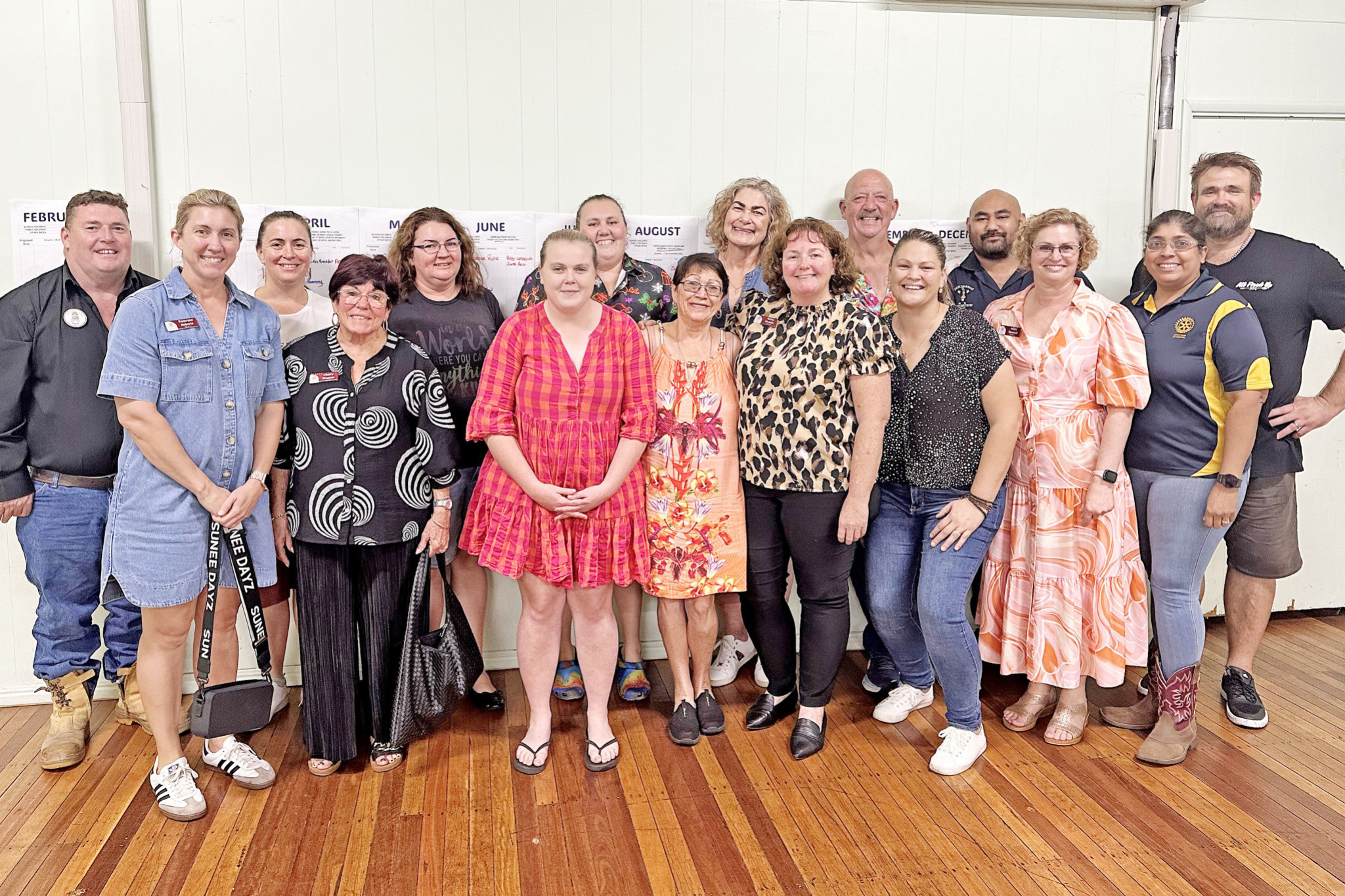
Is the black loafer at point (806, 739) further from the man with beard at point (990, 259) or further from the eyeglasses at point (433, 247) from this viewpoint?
the eyeglasses at point (433, 247)

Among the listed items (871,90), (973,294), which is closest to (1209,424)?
(973,294)

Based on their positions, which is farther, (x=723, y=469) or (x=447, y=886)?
(x=723, y=469)

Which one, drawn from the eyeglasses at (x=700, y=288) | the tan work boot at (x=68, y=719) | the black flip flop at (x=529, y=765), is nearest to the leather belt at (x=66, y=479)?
the tan work boot at (x=68, y=719)

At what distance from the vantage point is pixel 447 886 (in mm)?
2357

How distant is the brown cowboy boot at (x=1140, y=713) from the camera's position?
3.25m

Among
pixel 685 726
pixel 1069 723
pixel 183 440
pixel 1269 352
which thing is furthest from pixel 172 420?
pixel 1269 352

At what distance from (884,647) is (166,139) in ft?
11.1

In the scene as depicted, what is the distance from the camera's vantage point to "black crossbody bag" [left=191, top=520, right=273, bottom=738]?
A: 8.79 ft

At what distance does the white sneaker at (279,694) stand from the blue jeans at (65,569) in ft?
1.90

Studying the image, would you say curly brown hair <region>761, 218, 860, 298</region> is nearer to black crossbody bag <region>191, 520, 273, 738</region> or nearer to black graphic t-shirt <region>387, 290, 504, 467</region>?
black graphic t-shirt <region>387, 290, 504, 467</region>

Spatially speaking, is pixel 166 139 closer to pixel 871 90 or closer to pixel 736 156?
pixel 736 156

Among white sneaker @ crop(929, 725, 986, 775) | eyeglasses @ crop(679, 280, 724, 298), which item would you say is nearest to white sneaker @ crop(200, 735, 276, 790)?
eyeglasses @ crop(679, 280, 724, 298)

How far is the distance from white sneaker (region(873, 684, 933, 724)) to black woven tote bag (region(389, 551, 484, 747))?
1482mm

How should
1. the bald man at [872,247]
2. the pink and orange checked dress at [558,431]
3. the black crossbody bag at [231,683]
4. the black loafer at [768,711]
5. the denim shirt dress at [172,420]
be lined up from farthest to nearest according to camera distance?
1. the bald man at [872,247]
2. the black loafer at [768,711]
3. the pink and orange checked dress at [558,431]
4. the black crossbody bag at [231,683]
5. the denim shirt dress at [172,420]
